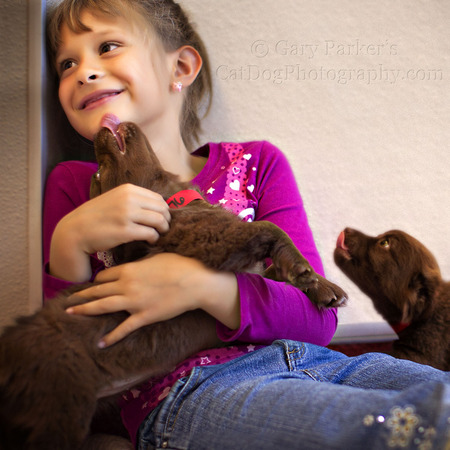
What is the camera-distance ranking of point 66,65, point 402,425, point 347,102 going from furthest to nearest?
point 347,102 → point 66,65 → point 402,425

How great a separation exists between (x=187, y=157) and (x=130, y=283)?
2.13 ft

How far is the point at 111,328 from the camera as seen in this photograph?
3.09ft

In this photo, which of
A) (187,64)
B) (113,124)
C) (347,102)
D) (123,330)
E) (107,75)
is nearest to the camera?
(123,330)

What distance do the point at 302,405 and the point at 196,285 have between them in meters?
0.33

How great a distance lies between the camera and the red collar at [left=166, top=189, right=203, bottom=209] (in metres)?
1.10

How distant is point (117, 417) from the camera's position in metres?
1.12

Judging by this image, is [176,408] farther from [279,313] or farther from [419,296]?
[419,296]

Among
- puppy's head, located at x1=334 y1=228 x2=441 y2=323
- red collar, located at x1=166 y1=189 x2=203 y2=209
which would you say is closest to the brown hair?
red collar, located at x1=166 y1=189 x2=203 y2=209

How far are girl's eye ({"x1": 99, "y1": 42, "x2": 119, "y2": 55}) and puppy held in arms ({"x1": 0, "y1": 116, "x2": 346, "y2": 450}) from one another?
0.85 feet

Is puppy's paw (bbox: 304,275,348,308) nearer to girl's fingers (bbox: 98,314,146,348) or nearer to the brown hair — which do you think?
girl's fingers (bbox: 98,314,146,348)

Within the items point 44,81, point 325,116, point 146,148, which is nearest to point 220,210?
point 146,148

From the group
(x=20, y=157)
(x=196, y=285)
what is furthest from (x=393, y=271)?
(x=20, y=157)

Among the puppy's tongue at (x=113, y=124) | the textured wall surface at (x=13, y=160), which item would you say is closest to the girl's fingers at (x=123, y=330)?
the puppy's tongue at (x=113, y=124)

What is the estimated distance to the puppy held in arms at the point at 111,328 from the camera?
2.74 ft
